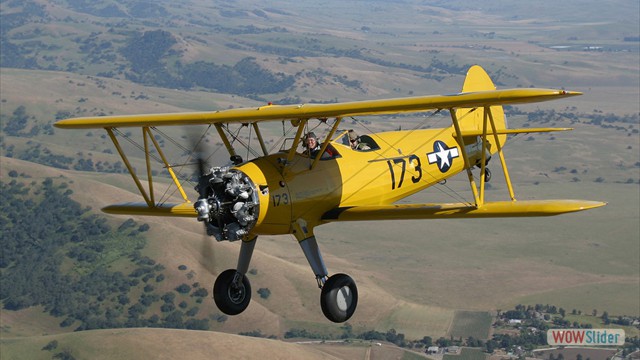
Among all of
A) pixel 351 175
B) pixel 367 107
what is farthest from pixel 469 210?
pixel 351 175

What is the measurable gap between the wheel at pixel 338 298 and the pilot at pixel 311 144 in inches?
136

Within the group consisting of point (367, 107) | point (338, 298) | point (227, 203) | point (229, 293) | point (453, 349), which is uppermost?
point (367, 107)

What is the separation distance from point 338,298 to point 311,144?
14.0 feet

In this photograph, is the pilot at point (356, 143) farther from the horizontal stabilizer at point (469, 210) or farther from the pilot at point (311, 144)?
the horizontal stabilizer at point (469, 210)

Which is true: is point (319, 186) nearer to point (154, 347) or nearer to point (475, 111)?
point (475, 111)

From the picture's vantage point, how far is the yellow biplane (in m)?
24.9

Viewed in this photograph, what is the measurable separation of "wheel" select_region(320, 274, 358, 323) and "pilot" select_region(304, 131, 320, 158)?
11.3ft

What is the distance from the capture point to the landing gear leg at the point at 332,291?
26375mm

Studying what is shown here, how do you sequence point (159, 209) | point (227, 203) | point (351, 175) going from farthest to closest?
1. point (159, 209)
2. point (351, 175)
3. point (227, 203)

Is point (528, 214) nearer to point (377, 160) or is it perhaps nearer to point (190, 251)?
point (377, 160)

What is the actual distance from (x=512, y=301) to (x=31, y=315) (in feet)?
282

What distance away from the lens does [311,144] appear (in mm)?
27328

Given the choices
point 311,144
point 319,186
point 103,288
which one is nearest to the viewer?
point 319,186

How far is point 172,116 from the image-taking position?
95.2 feet
